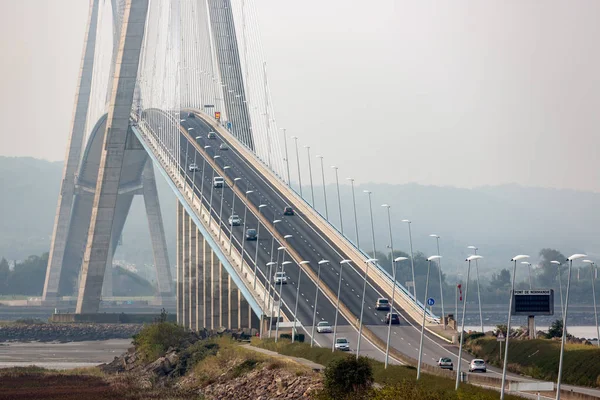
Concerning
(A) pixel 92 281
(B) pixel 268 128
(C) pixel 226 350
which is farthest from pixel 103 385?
(B) pixel 268 128

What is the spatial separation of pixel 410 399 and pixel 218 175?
91587 millimetres

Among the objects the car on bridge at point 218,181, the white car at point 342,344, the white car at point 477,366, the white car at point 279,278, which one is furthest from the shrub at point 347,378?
the car on bridge at point 218,181

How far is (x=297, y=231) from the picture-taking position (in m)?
110

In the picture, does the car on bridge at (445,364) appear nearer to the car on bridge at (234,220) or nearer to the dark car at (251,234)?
the dark car at (251,234)

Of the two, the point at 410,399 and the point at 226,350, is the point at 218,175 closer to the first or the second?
the point at 226,350

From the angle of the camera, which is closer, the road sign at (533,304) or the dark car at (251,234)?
the road sign at (533,304)

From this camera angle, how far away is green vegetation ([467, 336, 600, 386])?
5181 centimetres

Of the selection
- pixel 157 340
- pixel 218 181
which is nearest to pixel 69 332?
pixel 218 181

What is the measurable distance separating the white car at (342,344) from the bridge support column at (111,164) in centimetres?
5221

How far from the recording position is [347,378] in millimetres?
47594

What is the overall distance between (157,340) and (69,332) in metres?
33.7

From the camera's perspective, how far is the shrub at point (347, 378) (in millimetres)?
47125

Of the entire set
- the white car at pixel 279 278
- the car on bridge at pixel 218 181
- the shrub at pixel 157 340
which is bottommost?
the shrub at pixel 157 340

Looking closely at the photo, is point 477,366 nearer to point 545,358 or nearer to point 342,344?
point 545,358
